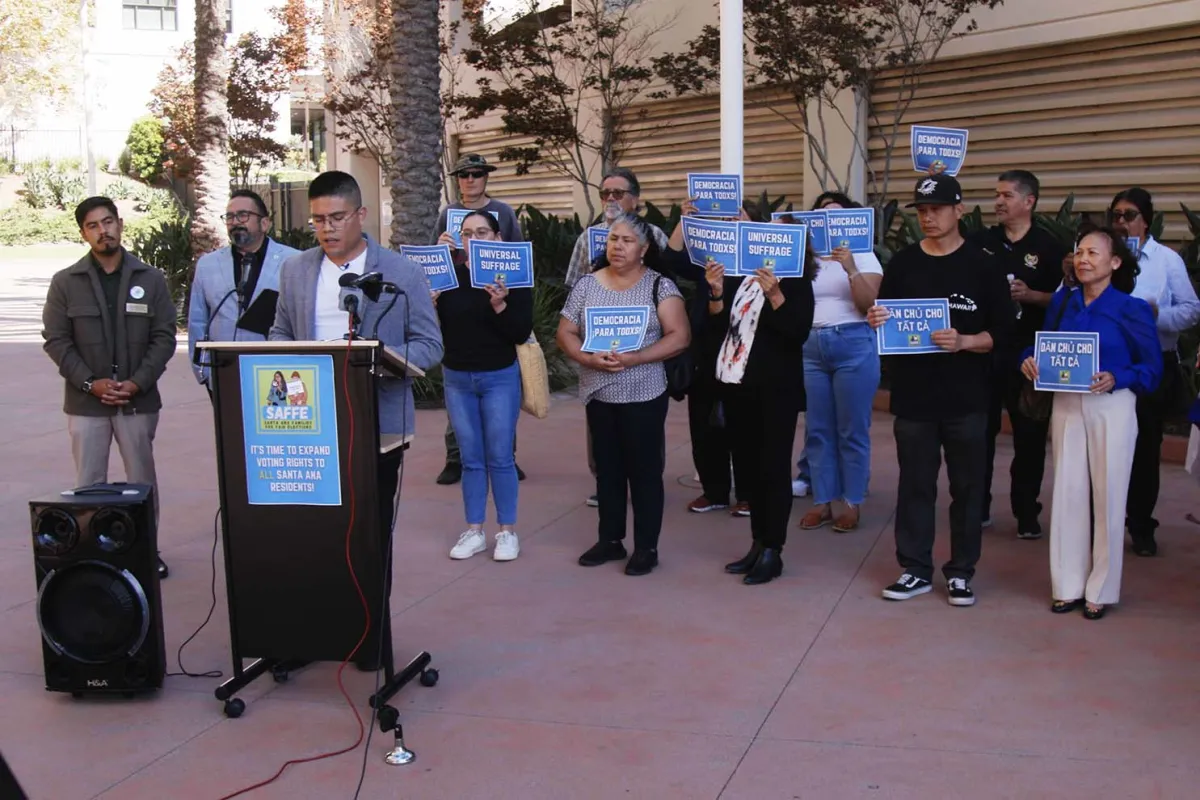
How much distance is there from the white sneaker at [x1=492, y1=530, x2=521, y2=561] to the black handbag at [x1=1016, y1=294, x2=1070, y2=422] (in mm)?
2930

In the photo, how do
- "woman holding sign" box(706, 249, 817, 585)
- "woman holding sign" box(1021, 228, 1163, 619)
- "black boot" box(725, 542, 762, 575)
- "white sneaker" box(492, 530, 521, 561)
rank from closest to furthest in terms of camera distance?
"woman holding sign" box(1021, 228, 1163, 619) → "woman holding sign" box(706, 249, 817, 585) → "black boot" box(725, 542, 762, 575) → "white sneaker" box(492, 530, 521, 561)

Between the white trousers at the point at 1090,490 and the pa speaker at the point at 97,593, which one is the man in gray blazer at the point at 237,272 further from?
the white trousers at the point at 1090,490

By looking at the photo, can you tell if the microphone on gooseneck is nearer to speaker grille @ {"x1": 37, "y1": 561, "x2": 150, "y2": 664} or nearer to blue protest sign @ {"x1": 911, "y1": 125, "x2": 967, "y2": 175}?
speaker grille @ {"x1": 37, "y1": 561, "x2": 150, "y2": 664}

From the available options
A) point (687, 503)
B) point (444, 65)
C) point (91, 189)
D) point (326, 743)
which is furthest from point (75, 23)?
point (326, 743)

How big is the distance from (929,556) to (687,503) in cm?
246

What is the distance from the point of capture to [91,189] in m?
44.0

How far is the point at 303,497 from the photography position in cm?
540

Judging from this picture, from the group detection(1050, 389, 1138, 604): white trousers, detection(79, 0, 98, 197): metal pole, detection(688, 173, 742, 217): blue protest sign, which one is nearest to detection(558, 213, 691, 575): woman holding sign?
detection(688, 173, 742, 217): blue protest sign

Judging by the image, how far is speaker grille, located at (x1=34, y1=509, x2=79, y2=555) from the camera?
5.64 m

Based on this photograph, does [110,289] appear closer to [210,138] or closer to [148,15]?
[210,138]

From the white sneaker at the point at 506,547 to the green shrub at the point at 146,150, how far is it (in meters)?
44.8

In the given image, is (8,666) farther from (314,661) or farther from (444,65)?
(444,65)

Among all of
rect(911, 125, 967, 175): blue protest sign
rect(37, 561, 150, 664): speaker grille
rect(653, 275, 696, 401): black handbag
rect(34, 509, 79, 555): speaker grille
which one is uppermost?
rect(911, 125, 967, 175): blue protest sign

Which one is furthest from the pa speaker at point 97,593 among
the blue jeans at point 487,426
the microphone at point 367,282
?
the blue jeans at point 487,426
